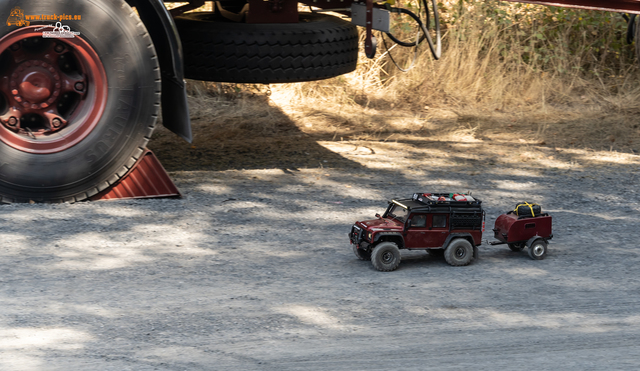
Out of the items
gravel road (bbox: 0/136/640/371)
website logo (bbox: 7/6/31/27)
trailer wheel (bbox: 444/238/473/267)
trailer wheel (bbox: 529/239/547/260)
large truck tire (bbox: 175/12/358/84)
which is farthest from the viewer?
large truck tire (bbox: 175/12/358/84)

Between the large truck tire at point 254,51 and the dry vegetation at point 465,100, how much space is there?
0.79 m

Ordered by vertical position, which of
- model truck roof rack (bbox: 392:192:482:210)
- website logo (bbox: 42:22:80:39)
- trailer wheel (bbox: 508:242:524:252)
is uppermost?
website logo (bbox: 42:22:80:39)

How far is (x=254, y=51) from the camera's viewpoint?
5.51 meters

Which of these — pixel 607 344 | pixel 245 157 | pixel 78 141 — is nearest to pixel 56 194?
pixel 78 141

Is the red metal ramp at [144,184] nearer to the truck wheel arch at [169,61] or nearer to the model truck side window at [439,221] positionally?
the truck wheel arch at [169,61]

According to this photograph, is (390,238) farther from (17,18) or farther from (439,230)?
(17,18)

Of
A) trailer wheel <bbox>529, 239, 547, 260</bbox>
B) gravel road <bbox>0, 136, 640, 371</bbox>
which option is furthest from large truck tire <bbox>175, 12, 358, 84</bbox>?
trailer wheel <bbox>529, 239, 547, 260</bbox>

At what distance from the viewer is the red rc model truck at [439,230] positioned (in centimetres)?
367

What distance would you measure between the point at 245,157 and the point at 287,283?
2885 mm

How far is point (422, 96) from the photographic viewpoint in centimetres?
855

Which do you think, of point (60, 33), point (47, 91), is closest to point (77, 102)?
point (47, 91)

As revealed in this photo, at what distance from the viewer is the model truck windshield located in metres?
3.75

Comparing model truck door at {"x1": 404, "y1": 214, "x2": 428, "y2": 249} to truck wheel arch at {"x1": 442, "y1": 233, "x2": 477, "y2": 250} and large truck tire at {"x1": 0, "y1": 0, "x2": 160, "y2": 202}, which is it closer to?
truck wheel arch at {"x1": 442, "y1": 233, "x2": 477, "y2": 250}

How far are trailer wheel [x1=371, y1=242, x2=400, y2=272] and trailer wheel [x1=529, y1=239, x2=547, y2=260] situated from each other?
758 mm
